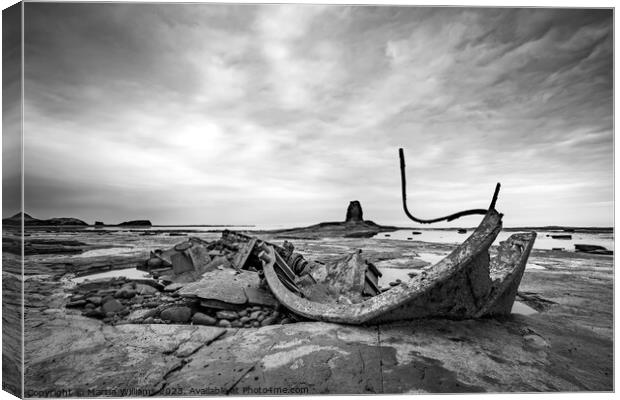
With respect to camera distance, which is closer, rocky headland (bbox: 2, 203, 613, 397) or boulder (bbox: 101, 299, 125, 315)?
rocky headland (bbox: 2, 203, 613, 397)

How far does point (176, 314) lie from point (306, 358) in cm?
226

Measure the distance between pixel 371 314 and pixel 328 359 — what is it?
712mm

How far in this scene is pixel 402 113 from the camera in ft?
12.6

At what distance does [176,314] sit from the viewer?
12.7ft

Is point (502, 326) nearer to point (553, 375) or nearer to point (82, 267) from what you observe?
point (553, 375)

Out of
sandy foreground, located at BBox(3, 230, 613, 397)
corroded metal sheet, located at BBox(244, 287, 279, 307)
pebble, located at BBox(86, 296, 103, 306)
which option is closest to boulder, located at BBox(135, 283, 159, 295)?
pebble, located at BBox(86, 296, 103, 306)

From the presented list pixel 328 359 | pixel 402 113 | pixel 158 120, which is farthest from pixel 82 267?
pixel 402 113

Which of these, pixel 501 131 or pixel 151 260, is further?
pixel 151 260

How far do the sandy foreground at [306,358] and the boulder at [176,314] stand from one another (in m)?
0.52

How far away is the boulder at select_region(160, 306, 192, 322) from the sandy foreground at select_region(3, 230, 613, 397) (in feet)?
1.71

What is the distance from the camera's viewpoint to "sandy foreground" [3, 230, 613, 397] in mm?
2332

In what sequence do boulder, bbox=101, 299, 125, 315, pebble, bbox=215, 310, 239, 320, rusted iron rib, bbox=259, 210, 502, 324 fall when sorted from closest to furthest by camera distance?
rusted iron rib, bbox=259, 210, 502, 324 → pebble, bbox=215, 310, 239, 320 → boulder, bbox=101, 299, 125, 315

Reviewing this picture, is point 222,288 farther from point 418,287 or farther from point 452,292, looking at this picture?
point 452,292

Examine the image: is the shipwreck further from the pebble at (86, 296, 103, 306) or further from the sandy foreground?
the sandy foreground
